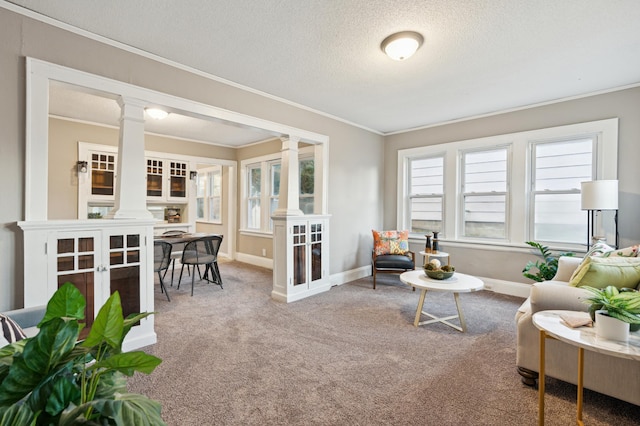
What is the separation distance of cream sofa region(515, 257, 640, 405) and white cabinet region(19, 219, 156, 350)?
3018 mm

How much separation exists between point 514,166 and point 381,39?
2.96 metres

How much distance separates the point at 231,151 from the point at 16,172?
4.80m

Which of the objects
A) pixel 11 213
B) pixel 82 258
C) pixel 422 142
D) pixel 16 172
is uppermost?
pixel 422 142

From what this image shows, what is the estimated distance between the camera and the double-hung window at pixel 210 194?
746cm

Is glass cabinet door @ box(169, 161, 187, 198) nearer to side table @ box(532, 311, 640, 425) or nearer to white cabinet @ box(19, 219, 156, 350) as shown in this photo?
white cabinet @ box(19, 219, 156, 350)

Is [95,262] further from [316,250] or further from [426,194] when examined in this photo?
[426,194]

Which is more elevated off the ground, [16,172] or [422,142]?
[422,142]

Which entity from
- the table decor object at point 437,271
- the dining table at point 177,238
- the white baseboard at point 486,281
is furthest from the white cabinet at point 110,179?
the table decor object at point 437,271

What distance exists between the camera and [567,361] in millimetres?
1952

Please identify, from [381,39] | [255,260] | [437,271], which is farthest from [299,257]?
[381,39]

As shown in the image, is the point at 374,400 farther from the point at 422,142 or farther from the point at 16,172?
the point at 422,142

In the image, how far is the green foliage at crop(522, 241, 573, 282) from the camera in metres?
3.55

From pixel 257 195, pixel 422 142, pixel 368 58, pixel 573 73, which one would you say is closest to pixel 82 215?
pixel 257 195

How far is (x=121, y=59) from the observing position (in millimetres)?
2635
